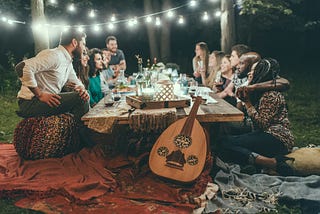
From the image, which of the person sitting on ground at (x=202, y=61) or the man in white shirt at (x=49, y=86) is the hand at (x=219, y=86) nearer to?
the person sitting on ground at (x=202, y=61)

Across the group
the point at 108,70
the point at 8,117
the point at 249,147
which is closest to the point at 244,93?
the point at 249,147

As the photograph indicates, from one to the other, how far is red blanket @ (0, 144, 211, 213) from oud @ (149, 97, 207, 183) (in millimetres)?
154

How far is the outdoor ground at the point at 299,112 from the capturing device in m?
6.16

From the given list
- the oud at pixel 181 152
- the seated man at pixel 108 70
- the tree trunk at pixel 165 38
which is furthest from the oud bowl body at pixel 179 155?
the tree trunk at pixel 165 38

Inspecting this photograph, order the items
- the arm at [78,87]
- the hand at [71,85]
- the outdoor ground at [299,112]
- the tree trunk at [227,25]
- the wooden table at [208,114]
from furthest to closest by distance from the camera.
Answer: the tree trunk at [227,25] < the outdoor ground at [299,112] < the hand at [71,85] < the arm at [78,87] < the wooden table at [208,114]

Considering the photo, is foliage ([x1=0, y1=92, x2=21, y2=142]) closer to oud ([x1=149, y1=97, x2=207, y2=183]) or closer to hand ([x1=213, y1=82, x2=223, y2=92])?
oud ([x1=149, y1=97, x2=207, y2=183])

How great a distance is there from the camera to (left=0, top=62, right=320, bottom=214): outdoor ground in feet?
20.2

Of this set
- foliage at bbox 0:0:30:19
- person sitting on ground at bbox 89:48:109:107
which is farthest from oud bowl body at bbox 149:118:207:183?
foliage at bbox 0:0:30:19

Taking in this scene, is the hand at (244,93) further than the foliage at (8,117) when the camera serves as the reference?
No

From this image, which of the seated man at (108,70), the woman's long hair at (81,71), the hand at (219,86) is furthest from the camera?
the seated man at (108,70)

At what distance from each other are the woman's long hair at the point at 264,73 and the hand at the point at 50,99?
8.12 feet

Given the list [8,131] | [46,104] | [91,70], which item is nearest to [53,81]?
[46,104]

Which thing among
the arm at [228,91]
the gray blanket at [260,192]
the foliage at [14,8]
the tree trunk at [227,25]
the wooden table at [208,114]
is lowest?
the gray blanket at [260,192]

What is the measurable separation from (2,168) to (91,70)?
245 centimetres
